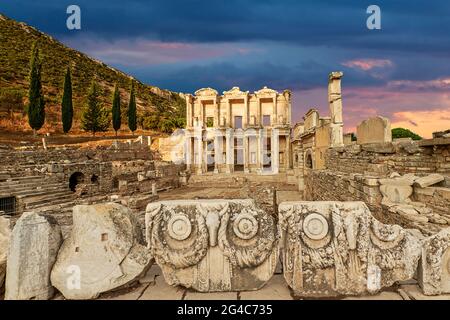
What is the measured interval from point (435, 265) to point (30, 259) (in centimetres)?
373

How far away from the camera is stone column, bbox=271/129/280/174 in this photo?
3784 cm

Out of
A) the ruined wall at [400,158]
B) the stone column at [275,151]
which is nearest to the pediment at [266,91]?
the stone column at [275,151]

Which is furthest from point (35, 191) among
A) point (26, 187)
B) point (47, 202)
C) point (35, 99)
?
point (35, 99)

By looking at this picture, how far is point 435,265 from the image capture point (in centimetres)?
283

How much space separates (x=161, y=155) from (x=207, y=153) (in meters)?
6.26

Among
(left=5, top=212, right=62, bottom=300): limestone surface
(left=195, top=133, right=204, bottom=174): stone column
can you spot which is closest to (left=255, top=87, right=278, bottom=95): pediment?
(left=195, top=133, right=204, bottom=174): stone column

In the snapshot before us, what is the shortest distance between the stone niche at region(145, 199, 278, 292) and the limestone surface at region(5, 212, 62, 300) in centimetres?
95

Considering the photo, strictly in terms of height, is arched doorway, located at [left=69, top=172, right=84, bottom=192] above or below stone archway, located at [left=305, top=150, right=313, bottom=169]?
below

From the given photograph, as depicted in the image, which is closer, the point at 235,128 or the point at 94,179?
the point at 94,179

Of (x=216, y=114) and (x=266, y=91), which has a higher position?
(x=266, y=91)

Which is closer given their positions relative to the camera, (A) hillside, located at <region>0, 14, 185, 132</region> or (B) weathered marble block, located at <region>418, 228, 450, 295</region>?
(B) weathered marble block, located at <region>418, 228, 450, 295</region>

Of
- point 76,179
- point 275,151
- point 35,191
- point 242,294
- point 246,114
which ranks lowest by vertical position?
point 35,191

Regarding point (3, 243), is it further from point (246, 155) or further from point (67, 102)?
point (67, 102)

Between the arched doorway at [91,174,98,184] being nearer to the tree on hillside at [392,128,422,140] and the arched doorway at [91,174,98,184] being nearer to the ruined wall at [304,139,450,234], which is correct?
the ruined wall at [304,139,450,234]
